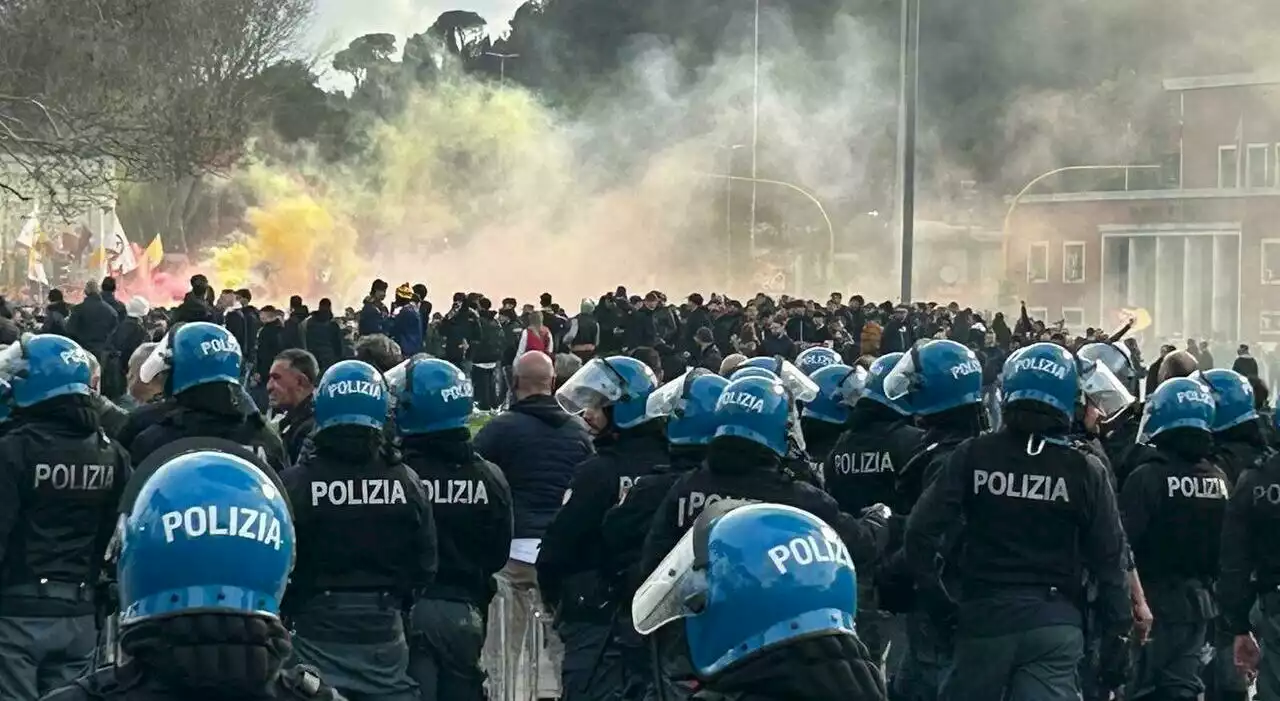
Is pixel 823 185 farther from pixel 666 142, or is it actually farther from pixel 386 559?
pixel 386 559

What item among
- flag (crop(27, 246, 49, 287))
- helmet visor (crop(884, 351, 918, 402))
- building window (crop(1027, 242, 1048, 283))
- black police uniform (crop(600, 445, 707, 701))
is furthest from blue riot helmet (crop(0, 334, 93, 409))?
building window (crop(1027, 242, 1048, 283))

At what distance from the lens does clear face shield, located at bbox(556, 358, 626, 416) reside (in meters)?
6.46

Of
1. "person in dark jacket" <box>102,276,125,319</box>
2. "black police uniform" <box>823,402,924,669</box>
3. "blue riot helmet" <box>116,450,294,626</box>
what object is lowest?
"black police uniform" <box>823,402,924,669</box>

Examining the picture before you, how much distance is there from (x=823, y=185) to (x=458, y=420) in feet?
207

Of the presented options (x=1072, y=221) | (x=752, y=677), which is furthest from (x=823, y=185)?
(x=752, y=677)

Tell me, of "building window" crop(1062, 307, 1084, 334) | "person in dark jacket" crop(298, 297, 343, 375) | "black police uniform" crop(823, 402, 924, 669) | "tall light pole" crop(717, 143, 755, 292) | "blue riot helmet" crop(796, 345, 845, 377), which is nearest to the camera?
"black police uniform" crop(823, 402, 924, 669)

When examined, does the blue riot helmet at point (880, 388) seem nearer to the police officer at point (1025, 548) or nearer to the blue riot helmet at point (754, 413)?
the police officer at point (1025, 548)

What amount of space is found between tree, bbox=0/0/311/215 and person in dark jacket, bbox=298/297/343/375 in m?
2.91

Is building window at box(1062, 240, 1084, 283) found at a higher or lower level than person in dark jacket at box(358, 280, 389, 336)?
higher

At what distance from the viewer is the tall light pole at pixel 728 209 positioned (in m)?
62.9

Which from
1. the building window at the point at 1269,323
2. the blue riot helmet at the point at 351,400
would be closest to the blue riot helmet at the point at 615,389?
the blue riot helmet at the point at 351,400

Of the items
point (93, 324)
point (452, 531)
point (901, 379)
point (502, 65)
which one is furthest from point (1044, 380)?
point (502, 65)

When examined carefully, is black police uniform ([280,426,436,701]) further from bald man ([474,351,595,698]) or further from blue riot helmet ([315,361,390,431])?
bald man ([474,351,595,698])

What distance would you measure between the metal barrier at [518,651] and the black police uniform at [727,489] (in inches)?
110
